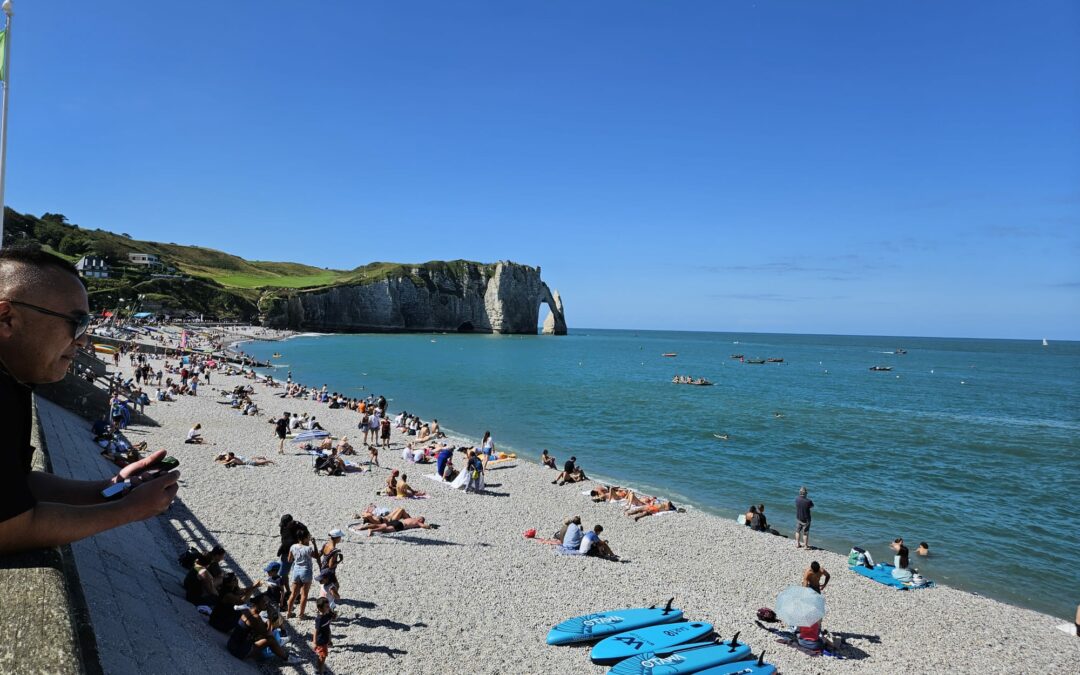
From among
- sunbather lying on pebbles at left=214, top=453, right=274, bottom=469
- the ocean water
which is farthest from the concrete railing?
the ocean water

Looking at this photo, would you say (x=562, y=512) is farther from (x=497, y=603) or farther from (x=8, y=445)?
(x=8, y=445)

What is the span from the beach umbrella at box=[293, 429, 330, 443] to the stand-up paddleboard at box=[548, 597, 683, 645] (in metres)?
17.9

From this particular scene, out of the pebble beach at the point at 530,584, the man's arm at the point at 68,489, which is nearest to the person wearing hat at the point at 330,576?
the pebble beach at the point at 530,584

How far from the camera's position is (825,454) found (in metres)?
31.2

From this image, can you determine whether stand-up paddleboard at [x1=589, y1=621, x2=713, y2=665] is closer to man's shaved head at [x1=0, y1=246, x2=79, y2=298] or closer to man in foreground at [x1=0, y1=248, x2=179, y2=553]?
man in foreground at [x1=0, y1=248, x2=179, y2=553]

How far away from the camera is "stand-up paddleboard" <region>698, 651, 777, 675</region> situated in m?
9.45

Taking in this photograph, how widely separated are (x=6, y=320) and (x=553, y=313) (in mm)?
172072

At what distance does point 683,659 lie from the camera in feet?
32.0

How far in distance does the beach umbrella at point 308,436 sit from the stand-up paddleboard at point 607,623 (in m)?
17.9

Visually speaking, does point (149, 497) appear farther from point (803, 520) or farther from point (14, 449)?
point (803, 520)

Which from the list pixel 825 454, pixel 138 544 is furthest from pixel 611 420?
pixel 138 544

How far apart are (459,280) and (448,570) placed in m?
133

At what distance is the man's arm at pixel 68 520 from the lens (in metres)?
2.15

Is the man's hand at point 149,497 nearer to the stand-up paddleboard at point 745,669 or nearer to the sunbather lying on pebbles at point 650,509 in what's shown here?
the stand-up paddleboard at point 745,669
